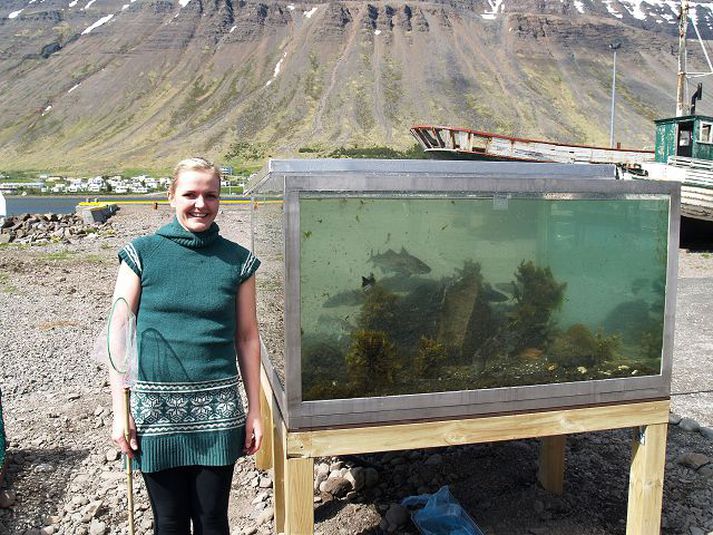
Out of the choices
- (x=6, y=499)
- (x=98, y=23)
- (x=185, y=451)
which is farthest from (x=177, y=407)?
(x=98, y=23)

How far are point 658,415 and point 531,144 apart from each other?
2058 centimetres

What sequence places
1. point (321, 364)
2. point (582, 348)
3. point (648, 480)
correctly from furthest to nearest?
1. point (648, 480)
2. point (582, 348)
3. point (321, 364)

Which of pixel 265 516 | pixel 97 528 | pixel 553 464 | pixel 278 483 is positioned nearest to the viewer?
pixel 278 483

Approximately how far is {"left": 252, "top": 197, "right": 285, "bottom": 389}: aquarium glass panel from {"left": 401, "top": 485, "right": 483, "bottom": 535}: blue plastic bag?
138cm

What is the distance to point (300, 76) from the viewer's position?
389 feet

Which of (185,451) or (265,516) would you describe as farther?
(265,516)

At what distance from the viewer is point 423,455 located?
5.22 meters

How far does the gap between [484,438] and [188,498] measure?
1393mm

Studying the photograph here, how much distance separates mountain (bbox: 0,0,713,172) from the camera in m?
97.7

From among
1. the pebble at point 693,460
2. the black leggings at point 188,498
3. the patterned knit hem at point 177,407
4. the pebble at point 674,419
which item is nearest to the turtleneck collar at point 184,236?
the patterned knit hem at point 177,407

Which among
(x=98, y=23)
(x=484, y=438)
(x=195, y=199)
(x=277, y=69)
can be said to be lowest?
(x=484, y=438)

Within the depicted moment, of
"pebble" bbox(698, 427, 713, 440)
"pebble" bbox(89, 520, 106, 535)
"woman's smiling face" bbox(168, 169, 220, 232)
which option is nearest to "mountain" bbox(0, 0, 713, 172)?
"pebble" bbox(698, 427, 713, 440)

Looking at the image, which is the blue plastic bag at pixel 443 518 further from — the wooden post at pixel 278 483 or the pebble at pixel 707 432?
the pebble at pixel 707 432

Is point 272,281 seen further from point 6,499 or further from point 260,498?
point 6,499
